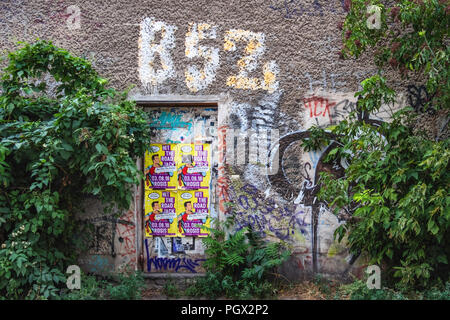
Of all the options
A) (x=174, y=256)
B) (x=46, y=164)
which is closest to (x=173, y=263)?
(x=174, y=256)

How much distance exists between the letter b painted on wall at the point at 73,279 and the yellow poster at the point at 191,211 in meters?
1.28

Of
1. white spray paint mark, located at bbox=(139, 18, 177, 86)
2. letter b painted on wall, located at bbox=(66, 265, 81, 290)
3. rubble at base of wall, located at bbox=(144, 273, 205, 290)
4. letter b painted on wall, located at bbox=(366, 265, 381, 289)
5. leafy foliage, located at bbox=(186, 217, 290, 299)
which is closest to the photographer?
letter b painted on wall, located at bbox=(66, 265, 81, 290)

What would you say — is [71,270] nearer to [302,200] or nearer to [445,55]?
[302,200]

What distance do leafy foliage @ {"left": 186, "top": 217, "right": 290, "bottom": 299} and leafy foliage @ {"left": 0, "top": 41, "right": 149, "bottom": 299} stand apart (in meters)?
1.24

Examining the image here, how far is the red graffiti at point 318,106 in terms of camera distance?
4.71 m

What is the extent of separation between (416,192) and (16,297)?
12.7ft

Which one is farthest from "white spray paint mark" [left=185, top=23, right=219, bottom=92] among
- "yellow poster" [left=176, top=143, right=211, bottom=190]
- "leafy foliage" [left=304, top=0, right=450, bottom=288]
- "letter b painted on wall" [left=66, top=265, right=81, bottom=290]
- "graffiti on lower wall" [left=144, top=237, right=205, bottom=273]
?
"letter b painted on wall" [left=66, top=265, right=81, bottom=290]

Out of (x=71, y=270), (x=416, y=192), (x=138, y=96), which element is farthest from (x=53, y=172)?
(x=416, y=192)

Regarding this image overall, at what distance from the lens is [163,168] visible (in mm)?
4863

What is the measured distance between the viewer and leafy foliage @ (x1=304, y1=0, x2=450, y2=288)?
11.9 feet

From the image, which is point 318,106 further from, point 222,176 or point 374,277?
point 374,277

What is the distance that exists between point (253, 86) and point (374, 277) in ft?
8.44

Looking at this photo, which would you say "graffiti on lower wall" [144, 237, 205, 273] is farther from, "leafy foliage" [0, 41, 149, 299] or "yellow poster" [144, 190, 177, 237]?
"leafy foliage" [0, 41, 149, 299]

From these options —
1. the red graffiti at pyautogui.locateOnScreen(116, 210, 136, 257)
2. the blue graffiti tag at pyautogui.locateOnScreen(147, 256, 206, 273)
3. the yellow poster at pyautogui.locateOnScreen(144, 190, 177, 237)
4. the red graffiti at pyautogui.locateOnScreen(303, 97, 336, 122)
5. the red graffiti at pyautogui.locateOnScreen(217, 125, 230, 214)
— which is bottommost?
the blue graffiti tag at pyautogui.locateOnScreen(147, 256, 206, 273)
